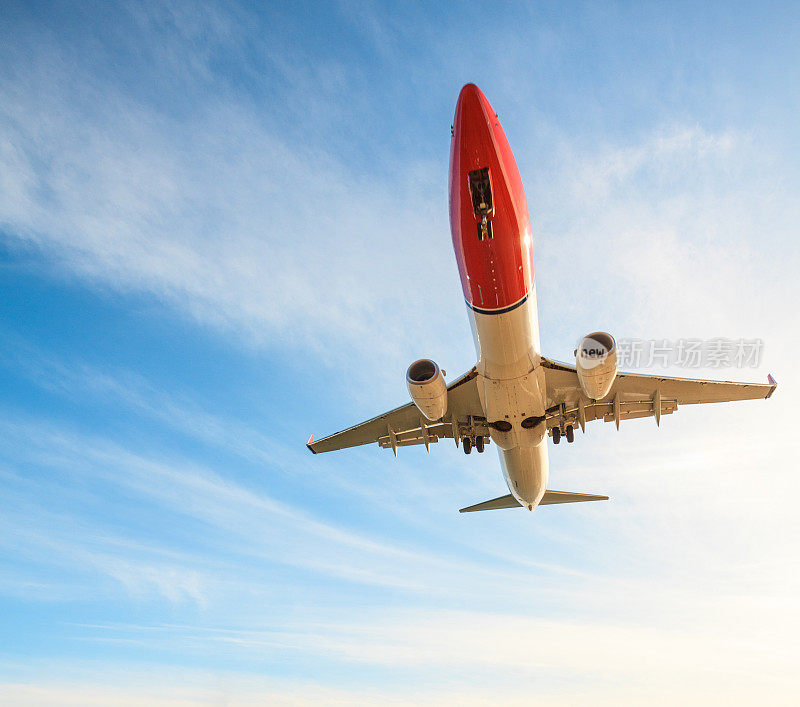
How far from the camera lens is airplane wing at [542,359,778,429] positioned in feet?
65.6

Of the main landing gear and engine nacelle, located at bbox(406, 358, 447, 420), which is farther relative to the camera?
the main landing gear

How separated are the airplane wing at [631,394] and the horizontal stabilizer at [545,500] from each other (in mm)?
6206

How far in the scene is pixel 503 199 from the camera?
1420 cm

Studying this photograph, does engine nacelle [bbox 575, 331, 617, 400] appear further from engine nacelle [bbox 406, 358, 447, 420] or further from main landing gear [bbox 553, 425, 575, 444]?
main landing gear [bbox 553, 425, 575, 444]

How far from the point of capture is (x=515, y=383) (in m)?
17.8

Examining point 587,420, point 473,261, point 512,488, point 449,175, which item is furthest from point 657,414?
point 449,175

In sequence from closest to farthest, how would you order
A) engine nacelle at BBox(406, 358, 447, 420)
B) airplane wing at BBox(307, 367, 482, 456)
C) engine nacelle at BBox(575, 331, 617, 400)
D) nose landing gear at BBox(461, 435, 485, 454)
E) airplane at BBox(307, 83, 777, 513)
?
airplane at BBox(307, 83, 777, 513)
engine nacelle at BBox(575, 331, 617, 400)
engine nacelle at BBox(406, 358, 447, 420)
airplane wing at BBox(307, 367, 482, 456)
nose landing gear at BBox(461, 435, 485, 454)

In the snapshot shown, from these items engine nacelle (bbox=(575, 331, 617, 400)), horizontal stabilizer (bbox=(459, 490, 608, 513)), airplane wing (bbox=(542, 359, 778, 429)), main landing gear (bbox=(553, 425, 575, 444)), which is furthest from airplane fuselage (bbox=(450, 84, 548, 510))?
horizontal stabilizer (bbox=(459, 490, 608, 513))

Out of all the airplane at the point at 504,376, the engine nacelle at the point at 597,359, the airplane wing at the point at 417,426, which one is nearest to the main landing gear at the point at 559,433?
the airplane at the point at 504,376

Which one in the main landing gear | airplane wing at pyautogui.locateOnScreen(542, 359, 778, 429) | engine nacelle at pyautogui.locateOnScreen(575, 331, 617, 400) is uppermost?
airplane wing at pyautogui.locateOnScreen(542, 359, 778, 429)

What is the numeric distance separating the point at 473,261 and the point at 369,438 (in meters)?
12.3

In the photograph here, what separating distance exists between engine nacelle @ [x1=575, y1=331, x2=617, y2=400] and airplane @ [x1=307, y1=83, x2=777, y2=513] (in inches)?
1.2

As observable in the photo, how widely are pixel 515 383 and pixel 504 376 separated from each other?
493 mm

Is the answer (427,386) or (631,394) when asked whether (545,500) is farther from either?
(427,386)
